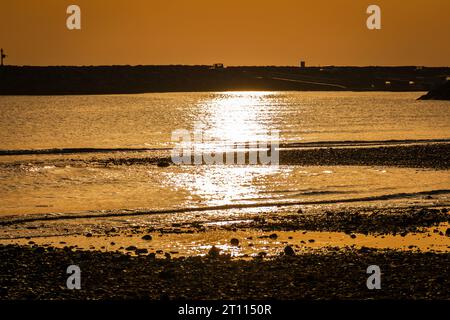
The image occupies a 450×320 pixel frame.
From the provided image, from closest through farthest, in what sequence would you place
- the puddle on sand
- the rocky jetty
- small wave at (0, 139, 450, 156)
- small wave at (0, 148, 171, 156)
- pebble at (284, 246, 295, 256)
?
pebble at (284, 246, 295, 256) < the puddle on sand < small wave at (0, 148, 171, 156) < small wave at (0, 139, 450, 156) < the rocky jetty

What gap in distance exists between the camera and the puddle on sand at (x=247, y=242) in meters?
20.3

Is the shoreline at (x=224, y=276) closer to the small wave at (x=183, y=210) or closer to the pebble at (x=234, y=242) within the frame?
the pebble at (x=234, y=242)

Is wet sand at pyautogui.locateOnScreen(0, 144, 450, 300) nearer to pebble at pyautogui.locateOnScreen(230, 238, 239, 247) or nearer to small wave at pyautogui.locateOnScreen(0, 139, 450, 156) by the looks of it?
pebble at pyautogui.locateOnScreen(230, 238, 239, 247)

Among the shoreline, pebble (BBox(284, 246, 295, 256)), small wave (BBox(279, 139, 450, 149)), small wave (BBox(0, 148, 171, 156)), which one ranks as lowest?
small wave (BBox(0, 148, 171, 156))

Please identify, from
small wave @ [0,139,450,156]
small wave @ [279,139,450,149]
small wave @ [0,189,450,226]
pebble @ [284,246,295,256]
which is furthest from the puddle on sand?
small wave @ [279,139,450,149]

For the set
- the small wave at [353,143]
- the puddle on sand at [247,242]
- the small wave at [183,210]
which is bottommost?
the small wave at [353,143]

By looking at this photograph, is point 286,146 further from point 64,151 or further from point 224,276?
point 224,276

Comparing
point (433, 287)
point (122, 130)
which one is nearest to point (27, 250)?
point (433, 287)

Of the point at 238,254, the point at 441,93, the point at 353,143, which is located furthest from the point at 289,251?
the point at 441,93

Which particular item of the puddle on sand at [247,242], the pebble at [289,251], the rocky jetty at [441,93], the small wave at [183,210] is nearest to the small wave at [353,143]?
the small wave at [183,210]

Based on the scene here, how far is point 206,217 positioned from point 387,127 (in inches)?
2275

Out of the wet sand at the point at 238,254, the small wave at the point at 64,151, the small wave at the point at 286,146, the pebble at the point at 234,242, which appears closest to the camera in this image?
the wet sand at the point at 238,254

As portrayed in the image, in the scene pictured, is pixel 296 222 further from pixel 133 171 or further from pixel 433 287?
pixel 133 171

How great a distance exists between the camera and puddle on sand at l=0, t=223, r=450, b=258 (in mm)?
20297
